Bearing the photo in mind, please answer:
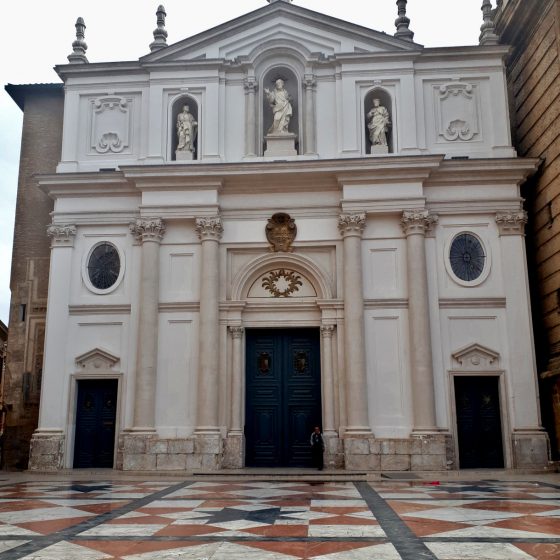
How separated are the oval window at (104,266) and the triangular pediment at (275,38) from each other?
6589 mm

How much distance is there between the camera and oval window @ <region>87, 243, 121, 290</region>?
22562 millimetres

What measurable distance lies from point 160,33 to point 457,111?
10763 mm

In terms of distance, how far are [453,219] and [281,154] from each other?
6.02 m

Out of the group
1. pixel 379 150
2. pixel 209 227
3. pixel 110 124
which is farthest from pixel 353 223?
pixel 110 124

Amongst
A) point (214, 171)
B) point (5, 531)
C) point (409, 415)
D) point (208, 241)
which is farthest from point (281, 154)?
point (5, 531)

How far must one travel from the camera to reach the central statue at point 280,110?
23.1 m

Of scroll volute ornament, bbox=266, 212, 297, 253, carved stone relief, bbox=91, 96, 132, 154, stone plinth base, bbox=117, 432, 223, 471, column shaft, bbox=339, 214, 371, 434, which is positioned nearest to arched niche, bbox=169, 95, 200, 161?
carved stone relief, bbox=91, 96, 132, 154

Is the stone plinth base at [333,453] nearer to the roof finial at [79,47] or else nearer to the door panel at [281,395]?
the door panel at [281,395]

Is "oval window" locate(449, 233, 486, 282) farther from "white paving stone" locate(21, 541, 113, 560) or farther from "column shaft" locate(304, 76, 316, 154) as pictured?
"white paving stone" locate(21, 541, 113, 560)

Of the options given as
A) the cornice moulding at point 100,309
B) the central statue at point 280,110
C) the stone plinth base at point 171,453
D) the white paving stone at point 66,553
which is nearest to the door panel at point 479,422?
the stone plinth base at point 171,453

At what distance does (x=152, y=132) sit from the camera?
75.8 ft

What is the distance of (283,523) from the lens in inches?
375

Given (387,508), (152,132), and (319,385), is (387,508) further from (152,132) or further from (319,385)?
(152,132)

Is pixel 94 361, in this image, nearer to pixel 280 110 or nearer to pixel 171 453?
pixel 171 453
